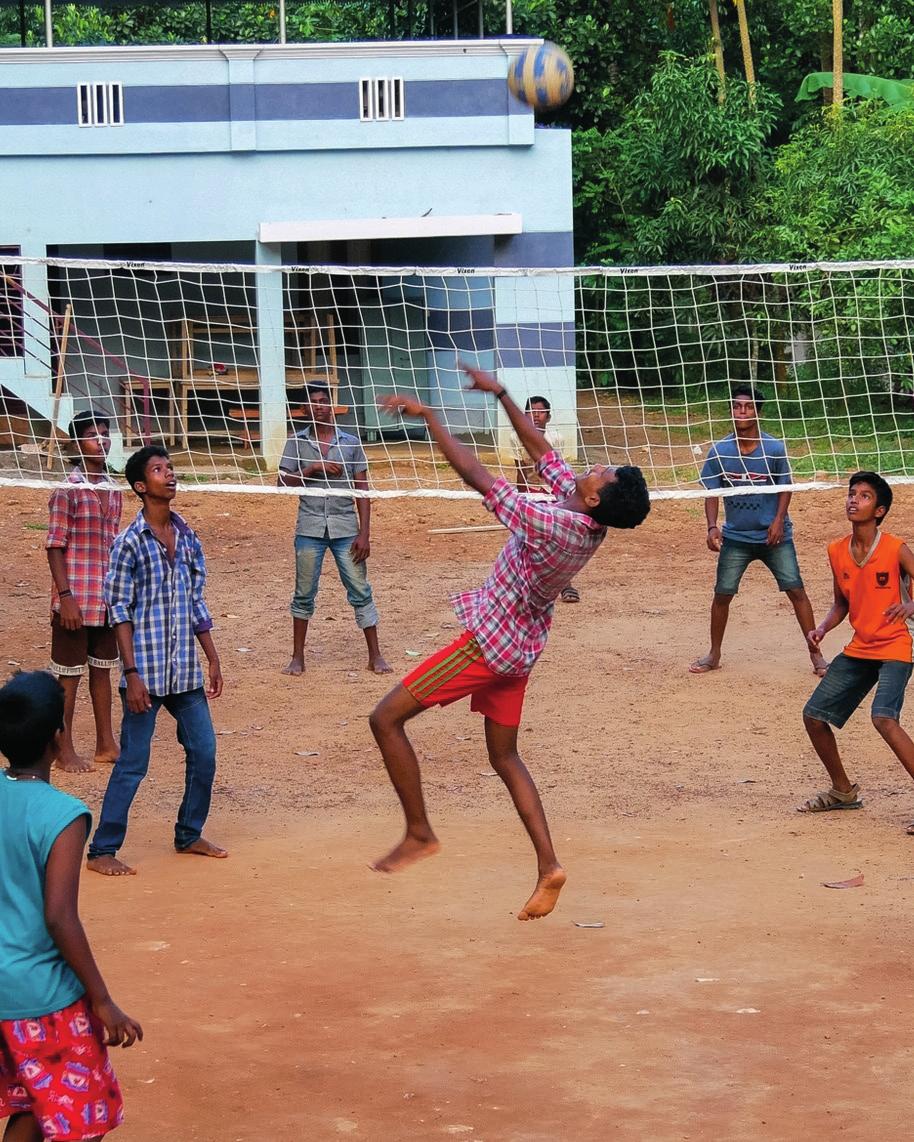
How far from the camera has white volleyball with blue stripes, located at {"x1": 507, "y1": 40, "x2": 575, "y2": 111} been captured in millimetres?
16719

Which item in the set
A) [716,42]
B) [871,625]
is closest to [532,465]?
[871,625]

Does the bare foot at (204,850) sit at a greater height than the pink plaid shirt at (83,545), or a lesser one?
lesser

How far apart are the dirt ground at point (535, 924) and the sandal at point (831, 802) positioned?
0.06 m

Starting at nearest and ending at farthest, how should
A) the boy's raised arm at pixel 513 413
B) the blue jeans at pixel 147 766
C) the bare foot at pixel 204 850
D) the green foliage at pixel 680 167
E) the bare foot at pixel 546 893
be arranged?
1. the boy's raised arm at pixel 513 413
2. the bare foot at pixel 546 893
3. the blue jeans at pixel 147 766
4. the bare foot at pixel 204 850
5. the green foliage at pixel 680 167

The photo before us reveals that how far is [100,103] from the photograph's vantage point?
17422 mm

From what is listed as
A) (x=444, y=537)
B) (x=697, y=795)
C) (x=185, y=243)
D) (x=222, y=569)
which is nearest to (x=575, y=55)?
(x=185, y=243)

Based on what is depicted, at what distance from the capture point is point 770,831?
7.34 meters

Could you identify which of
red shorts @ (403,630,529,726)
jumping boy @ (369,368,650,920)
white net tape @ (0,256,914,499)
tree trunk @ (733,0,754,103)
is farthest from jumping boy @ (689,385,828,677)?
tree trunk @ (733,0,754,103)

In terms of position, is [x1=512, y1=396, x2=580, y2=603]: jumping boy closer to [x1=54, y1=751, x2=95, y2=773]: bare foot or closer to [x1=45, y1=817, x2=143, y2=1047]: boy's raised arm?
[x1=54, y1=751, x2=95, y2=773]: bare foot

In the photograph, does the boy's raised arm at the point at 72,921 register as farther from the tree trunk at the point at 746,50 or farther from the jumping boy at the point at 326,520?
the tree trunk at the point at 746,50

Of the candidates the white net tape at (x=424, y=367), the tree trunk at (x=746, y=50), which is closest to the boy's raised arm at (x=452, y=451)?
the white net tape at (x=424, y=367)

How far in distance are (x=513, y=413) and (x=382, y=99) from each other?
13.2 meters

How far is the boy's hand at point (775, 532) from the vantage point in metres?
9.84

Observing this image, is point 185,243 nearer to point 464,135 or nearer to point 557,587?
point 464,135
